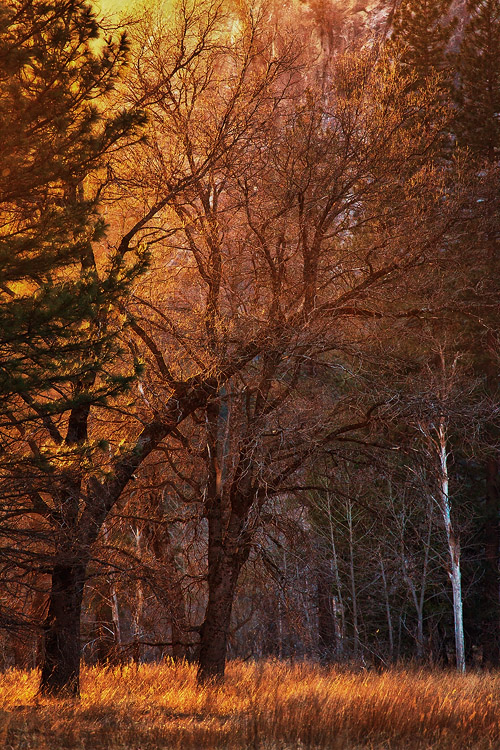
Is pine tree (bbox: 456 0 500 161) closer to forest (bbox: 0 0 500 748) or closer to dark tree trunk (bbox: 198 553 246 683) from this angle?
forest (bbox: 0 0 500 748)

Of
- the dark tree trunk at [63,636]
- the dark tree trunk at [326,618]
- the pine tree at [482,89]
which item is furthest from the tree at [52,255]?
the pine tree at [482,89]

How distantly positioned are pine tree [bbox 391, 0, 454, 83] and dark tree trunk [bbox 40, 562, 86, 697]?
19.5m

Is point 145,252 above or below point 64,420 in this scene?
above

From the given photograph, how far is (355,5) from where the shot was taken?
7238cm

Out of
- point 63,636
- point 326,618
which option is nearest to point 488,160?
point 326,618

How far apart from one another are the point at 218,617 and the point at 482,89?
18262mm

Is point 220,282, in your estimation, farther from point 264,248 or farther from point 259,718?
point 259,718

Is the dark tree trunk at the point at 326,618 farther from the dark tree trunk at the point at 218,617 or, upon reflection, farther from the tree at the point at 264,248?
the tree at the point at 264,248

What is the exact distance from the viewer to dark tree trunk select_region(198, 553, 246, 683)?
1062 centimetres

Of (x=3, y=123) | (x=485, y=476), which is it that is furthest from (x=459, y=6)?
(x=3, y=123)

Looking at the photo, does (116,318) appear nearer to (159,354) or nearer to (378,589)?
(159,354)

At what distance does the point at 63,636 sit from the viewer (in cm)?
916

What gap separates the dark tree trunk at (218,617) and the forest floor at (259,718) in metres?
0.82

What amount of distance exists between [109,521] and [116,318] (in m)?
3.02
